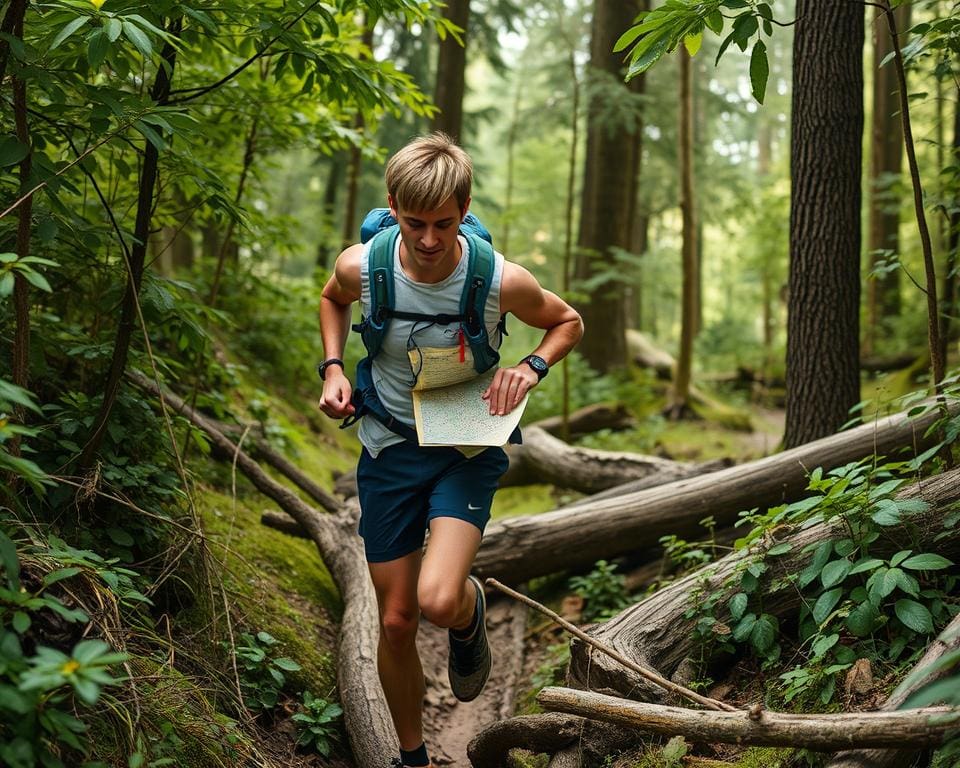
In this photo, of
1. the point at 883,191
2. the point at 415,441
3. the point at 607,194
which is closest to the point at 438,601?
the point at 415,441

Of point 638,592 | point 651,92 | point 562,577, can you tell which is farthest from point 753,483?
point 651,92

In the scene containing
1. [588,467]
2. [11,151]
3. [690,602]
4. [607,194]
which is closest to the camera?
[11,151]

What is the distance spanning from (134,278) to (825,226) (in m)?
4.40

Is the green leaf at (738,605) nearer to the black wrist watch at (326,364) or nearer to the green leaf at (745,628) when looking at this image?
the green leaf at (745,628)

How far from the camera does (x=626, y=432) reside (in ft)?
35.7

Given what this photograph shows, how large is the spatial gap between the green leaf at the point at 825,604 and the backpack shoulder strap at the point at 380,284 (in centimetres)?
206

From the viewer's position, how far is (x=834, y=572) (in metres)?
3.37

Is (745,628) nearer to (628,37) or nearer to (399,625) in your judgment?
(399,625)

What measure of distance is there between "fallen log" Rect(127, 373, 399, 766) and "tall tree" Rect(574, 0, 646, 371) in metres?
7.85

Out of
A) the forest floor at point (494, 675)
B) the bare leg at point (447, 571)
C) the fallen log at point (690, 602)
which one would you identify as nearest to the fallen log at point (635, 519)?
the forest floor at point (494, 675)

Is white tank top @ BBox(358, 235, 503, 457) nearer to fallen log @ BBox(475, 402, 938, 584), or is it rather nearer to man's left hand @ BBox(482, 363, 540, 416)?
man's left hand @ BBox(482, 363, 540, 416)

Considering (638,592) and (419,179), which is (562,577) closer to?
(638,592)

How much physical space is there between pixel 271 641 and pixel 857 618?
259 cm

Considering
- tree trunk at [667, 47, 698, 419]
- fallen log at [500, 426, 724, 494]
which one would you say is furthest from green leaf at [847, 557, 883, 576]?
tree trunk at [667, 47, 698, 419]
